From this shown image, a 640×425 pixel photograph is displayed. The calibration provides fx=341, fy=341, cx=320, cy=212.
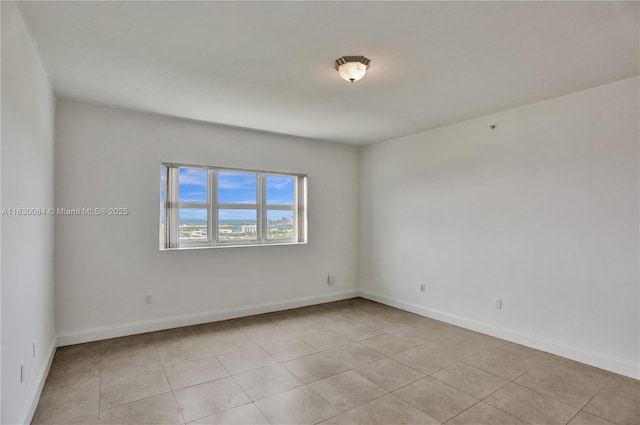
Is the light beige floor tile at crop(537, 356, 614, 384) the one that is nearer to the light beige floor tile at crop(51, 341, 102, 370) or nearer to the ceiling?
the ceiling

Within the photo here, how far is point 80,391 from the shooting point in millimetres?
2645

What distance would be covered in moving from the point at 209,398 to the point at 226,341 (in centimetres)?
118

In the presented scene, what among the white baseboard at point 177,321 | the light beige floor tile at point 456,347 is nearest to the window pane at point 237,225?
the white baseboard at point 177,321

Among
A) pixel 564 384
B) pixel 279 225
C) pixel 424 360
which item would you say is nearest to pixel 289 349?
pixel 424 360

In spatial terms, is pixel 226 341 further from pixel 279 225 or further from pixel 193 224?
pixel 279 225

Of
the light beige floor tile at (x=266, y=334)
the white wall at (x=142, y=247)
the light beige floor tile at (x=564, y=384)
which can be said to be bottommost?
the light beige floor tile at (x=564, y=384)

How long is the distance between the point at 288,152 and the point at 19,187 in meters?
3.37

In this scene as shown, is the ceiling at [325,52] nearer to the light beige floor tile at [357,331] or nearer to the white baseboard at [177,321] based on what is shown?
the white baseboard at [177,321]

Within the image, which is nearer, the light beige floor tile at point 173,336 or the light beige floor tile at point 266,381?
the light beige floor tile at point 266,381

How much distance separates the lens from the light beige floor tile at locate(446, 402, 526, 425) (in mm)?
2271

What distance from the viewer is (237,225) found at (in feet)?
15.8

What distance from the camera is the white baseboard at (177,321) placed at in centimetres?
361

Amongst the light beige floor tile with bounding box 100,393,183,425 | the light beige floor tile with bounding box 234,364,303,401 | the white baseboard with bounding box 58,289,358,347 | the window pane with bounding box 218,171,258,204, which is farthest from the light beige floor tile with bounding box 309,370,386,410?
the window pane with bounding box 218,171,258,204

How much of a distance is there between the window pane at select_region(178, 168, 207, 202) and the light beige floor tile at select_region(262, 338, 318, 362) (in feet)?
6.87
